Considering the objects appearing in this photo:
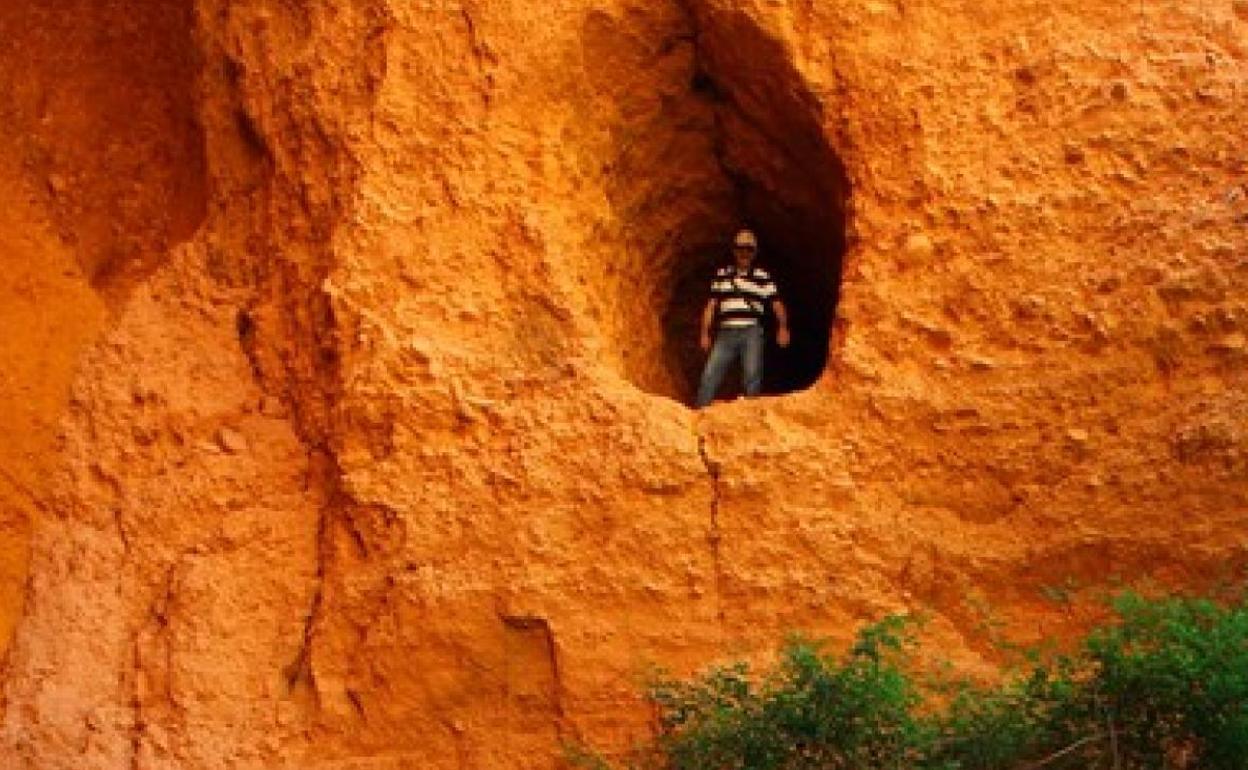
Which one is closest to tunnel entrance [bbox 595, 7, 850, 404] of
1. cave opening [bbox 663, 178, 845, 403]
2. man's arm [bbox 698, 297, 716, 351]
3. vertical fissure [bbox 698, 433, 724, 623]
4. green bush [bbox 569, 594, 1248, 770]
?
cave opening [bbox 663, 178, 845, 403]

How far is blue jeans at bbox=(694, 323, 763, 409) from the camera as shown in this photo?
8.18 m

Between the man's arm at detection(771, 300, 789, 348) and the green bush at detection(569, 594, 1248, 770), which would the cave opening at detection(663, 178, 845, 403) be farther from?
the green bush at detection(569, 594, 1248, 770)

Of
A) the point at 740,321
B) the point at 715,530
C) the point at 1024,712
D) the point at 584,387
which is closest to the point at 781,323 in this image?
the point at 740,321

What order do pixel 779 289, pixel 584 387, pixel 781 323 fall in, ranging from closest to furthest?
pixel 584 387 < pixel 781 323 < pixel 779 289

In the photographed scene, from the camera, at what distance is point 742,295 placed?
829cm

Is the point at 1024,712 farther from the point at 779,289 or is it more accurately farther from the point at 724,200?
the point at 779,289

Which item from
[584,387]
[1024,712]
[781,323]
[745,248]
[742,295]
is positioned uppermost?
[745,248]

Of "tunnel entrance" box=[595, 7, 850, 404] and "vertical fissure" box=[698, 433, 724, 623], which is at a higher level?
"tunnel entrance" box=[595, 7, 850, 404]

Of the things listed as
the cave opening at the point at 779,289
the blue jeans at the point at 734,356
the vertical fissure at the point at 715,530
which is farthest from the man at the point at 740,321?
the vertical fissure at the point at 715,530

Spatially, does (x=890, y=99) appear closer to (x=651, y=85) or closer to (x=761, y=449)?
(x=651, y=85)

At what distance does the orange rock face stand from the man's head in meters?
0.33

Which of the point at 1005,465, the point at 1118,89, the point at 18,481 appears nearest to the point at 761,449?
the point at 1005,465

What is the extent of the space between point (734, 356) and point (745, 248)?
0.48 m

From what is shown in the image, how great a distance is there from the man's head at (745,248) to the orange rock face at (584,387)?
331mm
